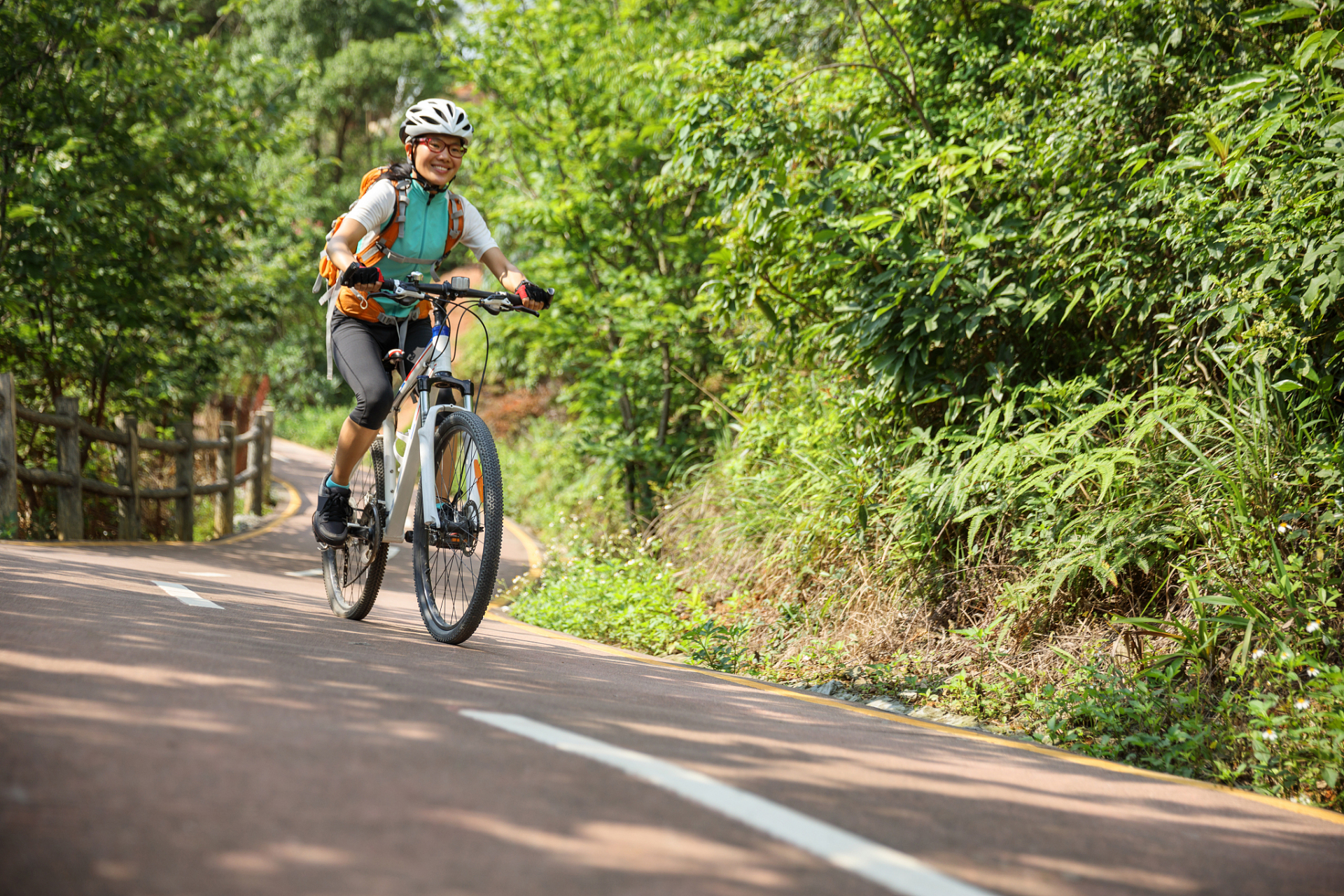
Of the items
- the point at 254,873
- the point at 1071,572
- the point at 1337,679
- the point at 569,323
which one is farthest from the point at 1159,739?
the point at 569,323

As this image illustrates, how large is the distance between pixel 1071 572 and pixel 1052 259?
78.1 inches

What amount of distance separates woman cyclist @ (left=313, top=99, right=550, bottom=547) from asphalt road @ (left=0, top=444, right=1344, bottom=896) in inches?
58.5

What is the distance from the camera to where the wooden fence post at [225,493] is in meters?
14.3

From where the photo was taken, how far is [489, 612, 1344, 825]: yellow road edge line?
363cm

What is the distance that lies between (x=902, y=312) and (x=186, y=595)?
15.0 ft

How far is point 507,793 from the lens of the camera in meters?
2.44

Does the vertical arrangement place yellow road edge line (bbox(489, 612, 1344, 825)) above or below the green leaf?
below

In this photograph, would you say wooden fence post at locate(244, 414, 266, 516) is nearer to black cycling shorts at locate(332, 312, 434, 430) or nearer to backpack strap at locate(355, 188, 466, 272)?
black cycling shorts at locate(332, 312, 434, 430)

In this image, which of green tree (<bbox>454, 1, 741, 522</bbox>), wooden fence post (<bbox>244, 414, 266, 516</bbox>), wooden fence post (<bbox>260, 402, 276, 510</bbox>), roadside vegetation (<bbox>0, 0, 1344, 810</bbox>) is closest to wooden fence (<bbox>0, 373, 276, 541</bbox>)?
roadside vegetation (<bbox>0, 0, 1344, 810</bbox>)

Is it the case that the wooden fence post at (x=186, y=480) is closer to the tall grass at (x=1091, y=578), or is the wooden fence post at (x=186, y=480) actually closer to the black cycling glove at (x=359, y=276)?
the tall grass at (x=1091, y=578)

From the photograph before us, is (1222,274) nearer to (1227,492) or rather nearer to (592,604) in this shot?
(1227,492)

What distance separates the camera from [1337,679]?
3996mm

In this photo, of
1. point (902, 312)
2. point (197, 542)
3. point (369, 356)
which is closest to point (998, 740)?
point (902, 312)

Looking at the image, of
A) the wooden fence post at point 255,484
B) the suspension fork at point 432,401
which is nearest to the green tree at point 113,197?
the wooden fence post at point 255,484
